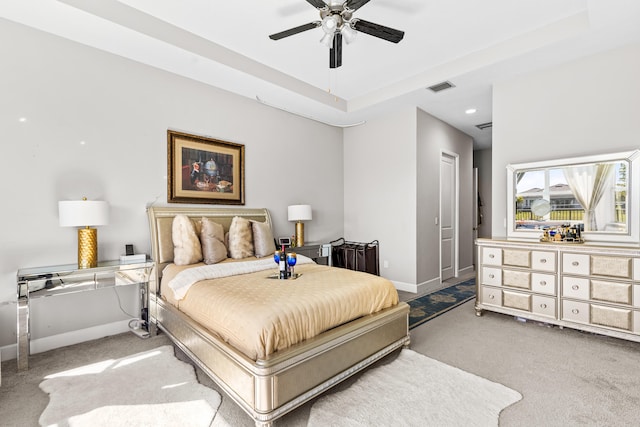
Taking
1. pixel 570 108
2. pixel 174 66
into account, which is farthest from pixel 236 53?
pixel 570 108

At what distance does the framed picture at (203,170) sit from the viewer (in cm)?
358

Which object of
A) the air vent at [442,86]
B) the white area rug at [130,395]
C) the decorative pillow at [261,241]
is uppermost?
the air vent at [442,86]

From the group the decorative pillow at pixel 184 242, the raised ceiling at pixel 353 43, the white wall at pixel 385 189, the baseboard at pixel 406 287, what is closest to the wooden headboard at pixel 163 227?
the decorative pillow at pixel 184 242

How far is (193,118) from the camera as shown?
3736mm

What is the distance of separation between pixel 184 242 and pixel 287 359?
6.54 feet

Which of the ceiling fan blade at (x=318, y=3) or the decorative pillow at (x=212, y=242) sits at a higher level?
the ceiling fan blade at (x=318, y=3)

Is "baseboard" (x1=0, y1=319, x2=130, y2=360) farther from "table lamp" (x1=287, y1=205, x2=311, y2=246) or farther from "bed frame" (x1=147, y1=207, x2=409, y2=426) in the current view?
"table lamp" (x1=287, y1=205, x2=311, y2=246)

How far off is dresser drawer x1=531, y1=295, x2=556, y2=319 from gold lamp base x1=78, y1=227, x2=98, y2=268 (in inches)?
170

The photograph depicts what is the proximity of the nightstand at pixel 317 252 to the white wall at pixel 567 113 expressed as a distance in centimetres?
231

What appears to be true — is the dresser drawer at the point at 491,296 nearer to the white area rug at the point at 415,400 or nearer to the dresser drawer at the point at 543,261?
the dresser drawer at the point at 543,261

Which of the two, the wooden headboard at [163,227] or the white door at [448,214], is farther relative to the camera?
the white door at [448,214]

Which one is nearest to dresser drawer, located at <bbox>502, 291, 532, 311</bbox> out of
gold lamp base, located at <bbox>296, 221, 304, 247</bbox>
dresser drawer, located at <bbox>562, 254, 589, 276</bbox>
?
dresser drawer, located at <bbox>562, 254, 589, 276</bbox>

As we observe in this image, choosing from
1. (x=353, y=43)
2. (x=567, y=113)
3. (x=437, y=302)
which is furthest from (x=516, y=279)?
(x=353, y=43)

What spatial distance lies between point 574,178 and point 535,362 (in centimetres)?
199
